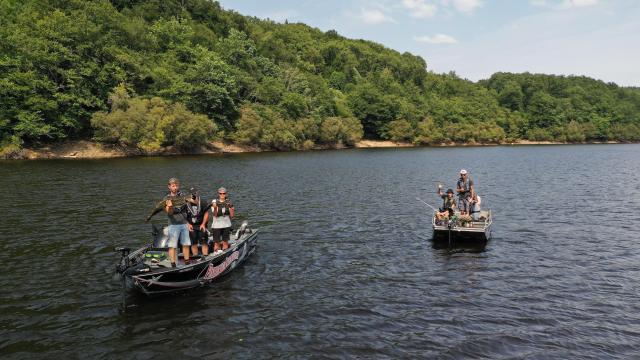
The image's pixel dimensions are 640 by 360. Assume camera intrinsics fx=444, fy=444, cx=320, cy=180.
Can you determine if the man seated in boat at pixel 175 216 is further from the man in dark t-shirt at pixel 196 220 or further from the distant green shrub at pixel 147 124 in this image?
the distant green shrub at pixel 147 124

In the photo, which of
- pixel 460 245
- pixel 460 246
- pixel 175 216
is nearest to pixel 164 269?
pixel 175 216

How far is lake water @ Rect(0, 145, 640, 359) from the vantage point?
39.9 ft

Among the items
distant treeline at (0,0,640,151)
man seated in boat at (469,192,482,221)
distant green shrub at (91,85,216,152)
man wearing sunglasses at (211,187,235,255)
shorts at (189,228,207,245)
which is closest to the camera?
shorts at (189,228,207,245)

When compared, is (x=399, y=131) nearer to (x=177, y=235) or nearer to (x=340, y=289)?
(x=340, y=289)

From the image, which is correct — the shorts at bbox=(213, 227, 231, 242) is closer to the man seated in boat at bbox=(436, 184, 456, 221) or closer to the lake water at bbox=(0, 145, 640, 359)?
the lake water at bbox=(0, 145, 640, 359)

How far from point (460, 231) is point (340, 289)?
28.2 ft

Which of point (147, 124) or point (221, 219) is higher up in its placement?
point (147, 124)

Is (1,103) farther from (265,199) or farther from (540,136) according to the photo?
(540,136)

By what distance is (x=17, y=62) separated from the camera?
72.8 meters

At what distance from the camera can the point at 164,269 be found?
14758 mm

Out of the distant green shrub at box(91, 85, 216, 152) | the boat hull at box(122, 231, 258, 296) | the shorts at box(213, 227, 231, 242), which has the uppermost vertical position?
the distant green shrub at box(91, 85, 216, 152)

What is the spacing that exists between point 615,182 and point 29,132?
8261 cm

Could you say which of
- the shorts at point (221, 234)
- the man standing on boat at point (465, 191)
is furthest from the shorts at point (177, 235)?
the man standing on boat at point (465, 191)

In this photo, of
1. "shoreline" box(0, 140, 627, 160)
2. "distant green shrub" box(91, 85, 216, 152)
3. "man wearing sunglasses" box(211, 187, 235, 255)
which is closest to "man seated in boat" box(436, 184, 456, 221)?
"man wearing sunglasses" box(211, 187, 235, 255)
